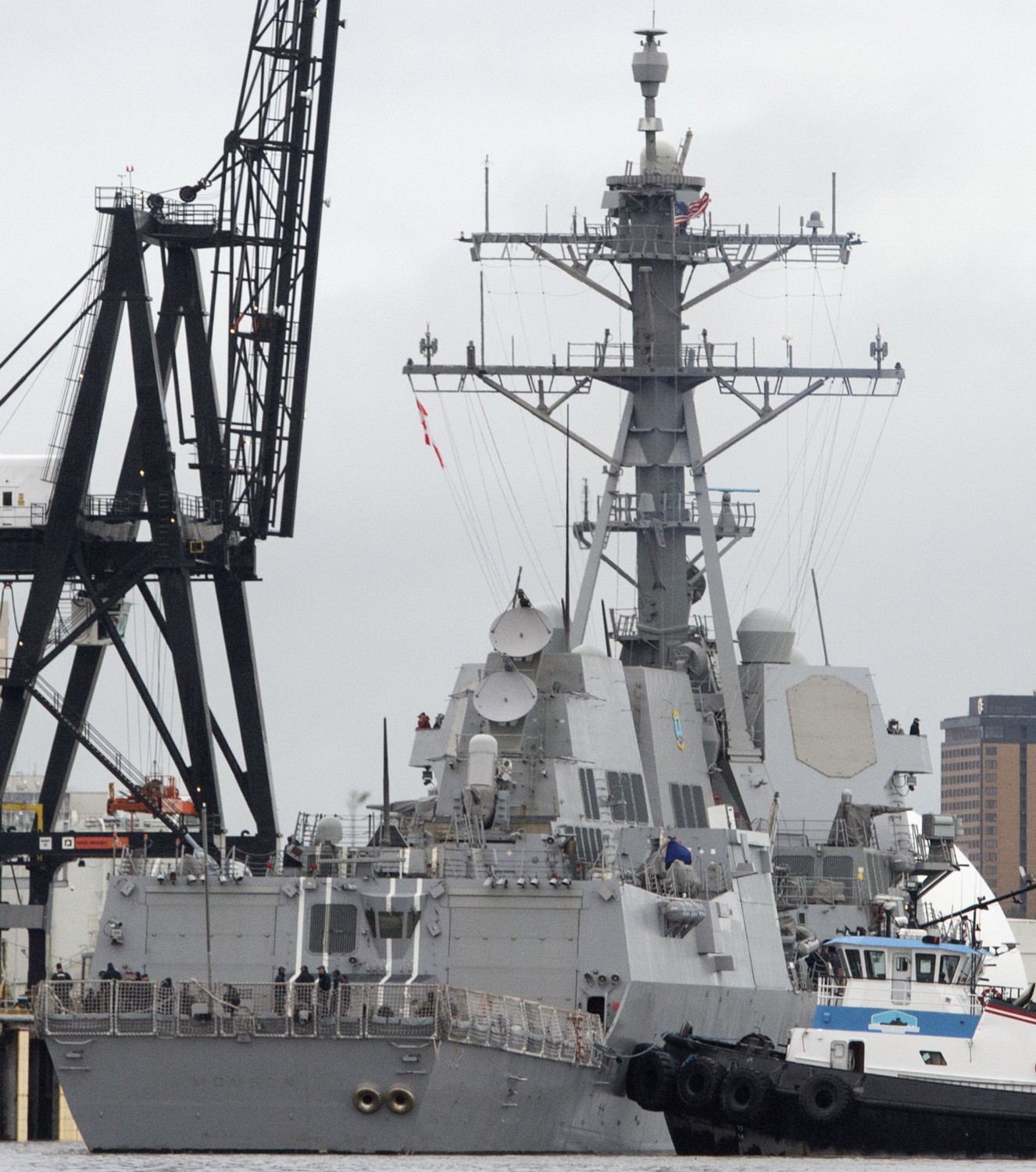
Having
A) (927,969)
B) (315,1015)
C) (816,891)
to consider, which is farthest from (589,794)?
(315,1015)

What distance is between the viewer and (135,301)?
143 ft

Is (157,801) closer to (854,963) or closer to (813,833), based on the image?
(813,833)

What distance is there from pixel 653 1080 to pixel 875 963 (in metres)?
2.93

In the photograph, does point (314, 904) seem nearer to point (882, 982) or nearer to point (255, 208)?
point (882, 982)

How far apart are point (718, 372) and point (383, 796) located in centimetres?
993

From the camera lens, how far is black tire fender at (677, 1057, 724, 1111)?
29641 mm

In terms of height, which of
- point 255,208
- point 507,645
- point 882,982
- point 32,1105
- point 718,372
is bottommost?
point 32,1105

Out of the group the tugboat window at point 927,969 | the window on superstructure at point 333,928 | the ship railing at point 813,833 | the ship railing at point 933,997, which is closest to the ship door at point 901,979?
the ship railing at point 933,997

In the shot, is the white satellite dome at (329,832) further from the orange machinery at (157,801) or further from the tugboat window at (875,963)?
the orange machinery at (157,801)

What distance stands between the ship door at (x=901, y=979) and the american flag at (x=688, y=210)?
13947 mm

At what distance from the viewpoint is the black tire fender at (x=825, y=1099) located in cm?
2936

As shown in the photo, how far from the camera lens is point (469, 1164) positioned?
1084 inches

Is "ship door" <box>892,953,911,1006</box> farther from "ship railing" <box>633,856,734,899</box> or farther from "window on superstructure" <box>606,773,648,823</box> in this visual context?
"window on superstructure" <box>606,773,648,823</box>

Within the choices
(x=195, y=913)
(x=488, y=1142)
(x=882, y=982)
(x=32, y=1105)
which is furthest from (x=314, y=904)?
(x=32, y=1105)
